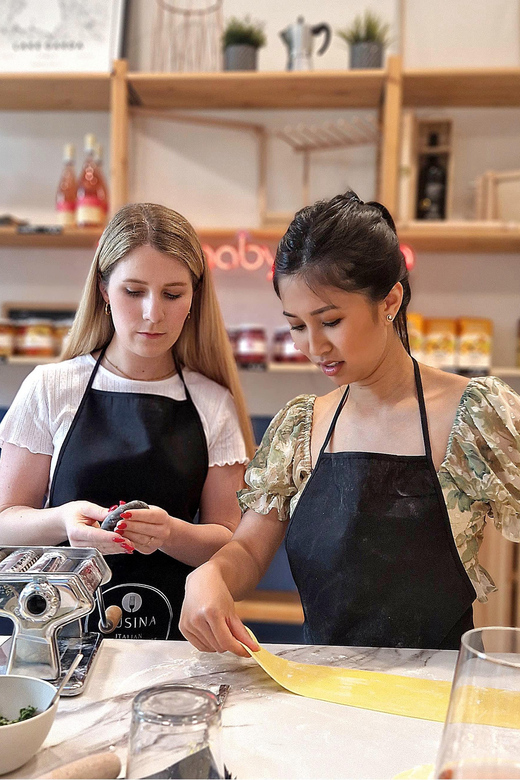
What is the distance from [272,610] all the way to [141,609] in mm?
1281

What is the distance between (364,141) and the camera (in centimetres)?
292

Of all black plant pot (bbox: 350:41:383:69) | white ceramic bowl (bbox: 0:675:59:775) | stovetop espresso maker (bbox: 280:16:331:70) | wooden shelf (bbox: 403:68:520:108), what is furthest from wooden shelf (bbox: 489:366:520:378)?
white ceramic bowl (bbox: 0:675:59:775)

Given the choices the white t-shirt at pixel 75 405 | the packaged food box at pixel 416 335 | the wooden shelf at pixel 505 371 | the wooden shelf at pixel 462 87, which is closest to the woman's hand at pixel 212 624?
the white t-shirt at pixel 75 405

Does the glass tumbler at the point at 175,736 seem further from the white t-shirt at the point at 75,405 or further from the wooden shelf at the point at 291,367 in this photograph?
the wooden shelf at the point at 291,367

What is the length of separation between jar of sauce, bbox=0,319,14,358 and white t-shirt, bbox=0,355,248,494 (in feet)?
4.34

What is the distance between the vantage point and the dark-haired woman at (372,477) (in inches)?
46.0

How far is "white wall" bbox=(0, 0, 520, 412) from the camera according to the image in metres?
2.94

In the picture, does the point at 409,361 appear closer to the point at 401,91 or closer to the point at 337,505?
the point at 337,505

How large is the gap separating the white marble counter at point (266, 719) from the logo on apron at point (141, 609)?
13.3 inches

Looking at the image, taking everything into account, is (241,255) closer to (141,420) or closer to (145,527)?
(141,420)

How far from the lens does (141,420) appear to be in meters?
1.56

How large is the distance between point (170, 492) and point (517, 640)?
0.95m

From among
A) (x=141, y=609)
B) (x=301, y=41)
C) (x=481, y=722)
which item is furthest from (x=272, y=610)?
(x=481, y=722)

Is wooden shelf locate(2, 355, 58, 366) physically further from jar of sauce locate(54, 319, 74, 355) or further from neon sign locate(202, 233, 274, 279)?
neon sign locate(202, 233, 274, 279)
